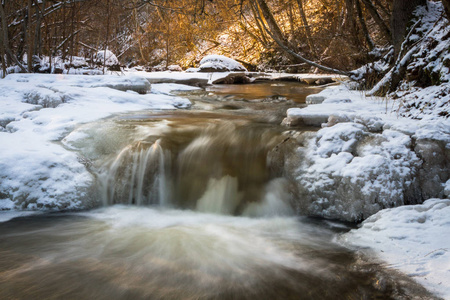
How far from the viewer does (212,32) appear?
21000mm

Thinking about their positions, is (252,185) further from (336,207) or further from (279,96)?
(279,96)

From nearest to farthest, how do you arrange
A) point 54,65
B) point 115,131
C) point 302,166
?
1. point 302,166
2. point 115,131
3. point 54,65

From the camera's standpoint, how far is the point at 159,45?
23.1 m

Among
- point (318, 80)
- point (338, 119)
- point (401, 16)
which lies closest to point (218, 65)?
point (318, 80)

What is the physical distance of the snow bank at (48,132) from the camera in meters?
3.17

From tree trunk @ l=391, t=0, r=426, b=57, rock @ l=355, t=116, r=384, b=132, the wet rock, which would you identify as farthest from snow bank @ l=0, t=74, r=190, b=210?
tree trunk @ l=391, t=0, r=426, b=57

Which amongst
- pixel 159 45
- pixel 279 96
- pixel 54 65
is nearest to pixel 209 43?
pixel 159 45

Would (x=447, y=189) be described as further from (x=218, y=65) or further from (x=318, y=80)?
(x=218, y=65)

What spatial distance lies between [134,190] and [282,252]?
170 cm

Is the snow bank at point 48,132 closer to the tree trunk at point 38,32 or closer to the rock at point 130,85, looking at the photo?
the rock at point 130,85

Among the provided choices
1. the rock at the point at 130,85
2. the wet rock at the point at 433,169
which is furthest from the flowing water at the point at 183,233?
the rock at the point at 130,85

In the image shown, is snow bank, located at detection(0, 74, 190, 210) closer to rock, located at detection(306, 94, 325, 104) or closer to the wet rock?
rock, located at detection(306, 94, 325, 104)

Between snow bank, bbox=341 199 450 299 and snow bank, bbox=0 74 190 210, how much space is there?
2582 mm

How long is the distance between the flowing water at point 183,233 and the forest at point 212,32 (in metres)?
2.78
